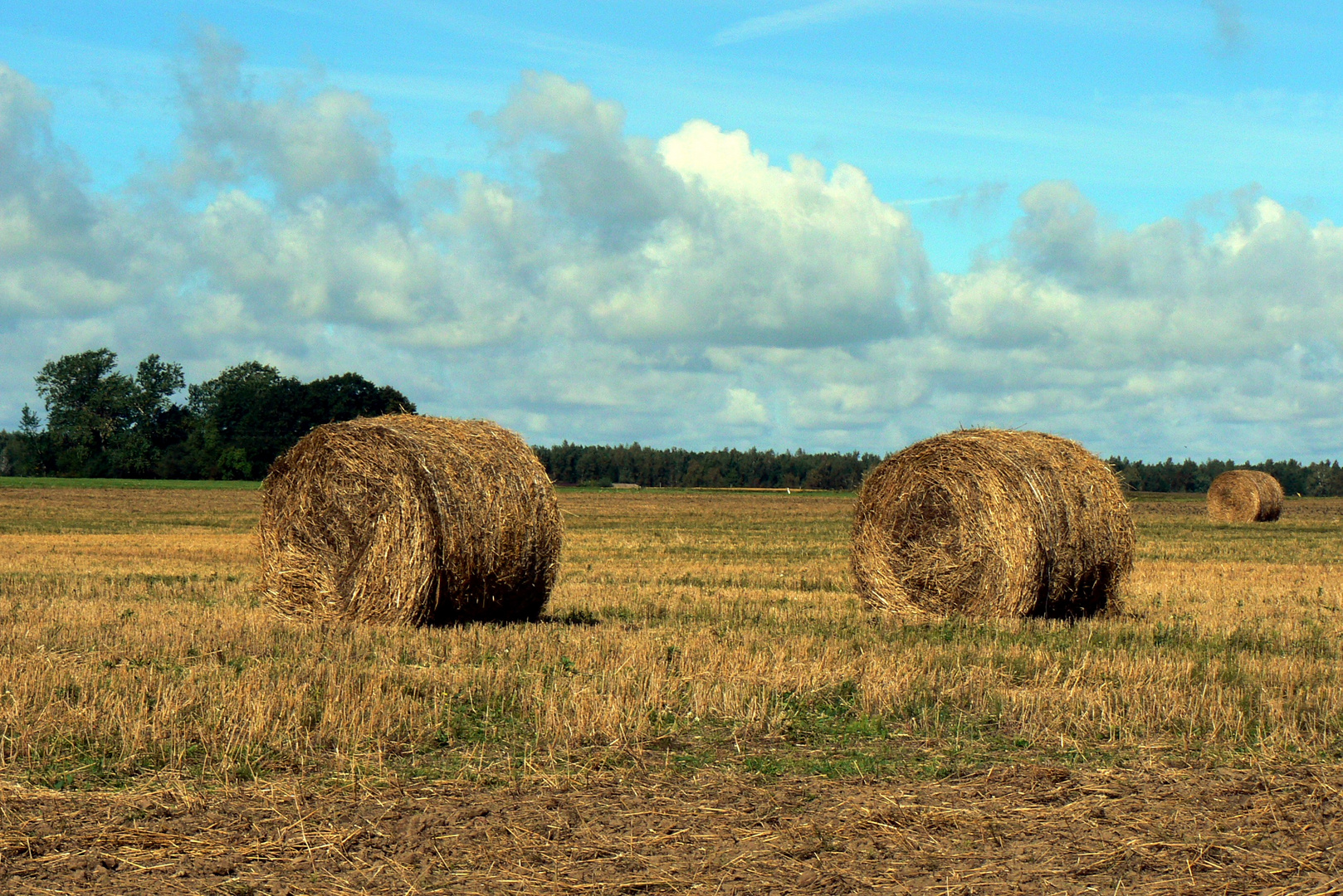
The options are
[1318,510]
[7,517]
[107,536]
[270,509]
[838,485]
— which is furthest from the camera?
[838,485]

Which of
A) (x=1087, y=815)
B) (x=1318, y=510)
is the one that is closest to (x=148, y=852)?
(x=1087, y=815)

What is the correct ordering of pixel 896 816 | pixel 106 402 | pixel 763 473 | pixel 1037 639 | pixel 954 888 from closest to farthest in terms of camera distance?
1. pixel 954 888
2. pixel 896 816
3. pixel 1037 639
4. pixel 106 402
5. pixel 763 473

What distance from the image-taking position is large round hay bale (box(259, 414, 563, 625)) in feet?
41.4

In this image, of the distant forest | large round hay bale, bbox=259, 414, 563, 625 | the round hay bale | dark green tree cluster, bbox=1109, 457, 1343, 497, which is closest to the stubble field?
large round hay bale, bbox=259, 414, 563, 625

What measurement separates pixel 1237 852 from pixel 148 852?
4.69 metres

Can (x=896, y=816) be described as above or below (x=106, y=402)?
below

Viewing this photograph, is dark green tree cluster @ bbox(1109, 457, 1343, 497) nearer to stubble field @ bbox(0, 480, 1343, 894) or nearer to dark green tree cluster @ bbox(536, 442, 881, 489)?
dark green tree cluster @ bbox(536, 442, 881, 489)

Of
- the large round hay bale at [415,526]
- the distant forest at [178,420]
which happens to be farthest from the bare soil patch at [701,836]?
the distant forest at [178,420]

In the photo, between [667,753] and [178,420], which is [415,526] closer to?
[667,753]

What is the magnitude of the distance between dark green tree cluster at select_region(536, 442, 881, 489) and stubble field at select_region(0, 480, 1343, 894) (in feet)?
422

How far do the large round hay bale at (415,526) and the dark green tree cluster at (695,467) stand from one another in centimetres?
12606

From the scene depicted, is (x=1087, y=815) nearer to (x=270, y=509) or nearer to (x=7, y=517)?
(x=270, y=509)

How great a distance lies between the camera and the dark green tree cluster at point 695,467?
472 feet

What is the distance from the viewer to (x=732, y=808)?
6.03m
